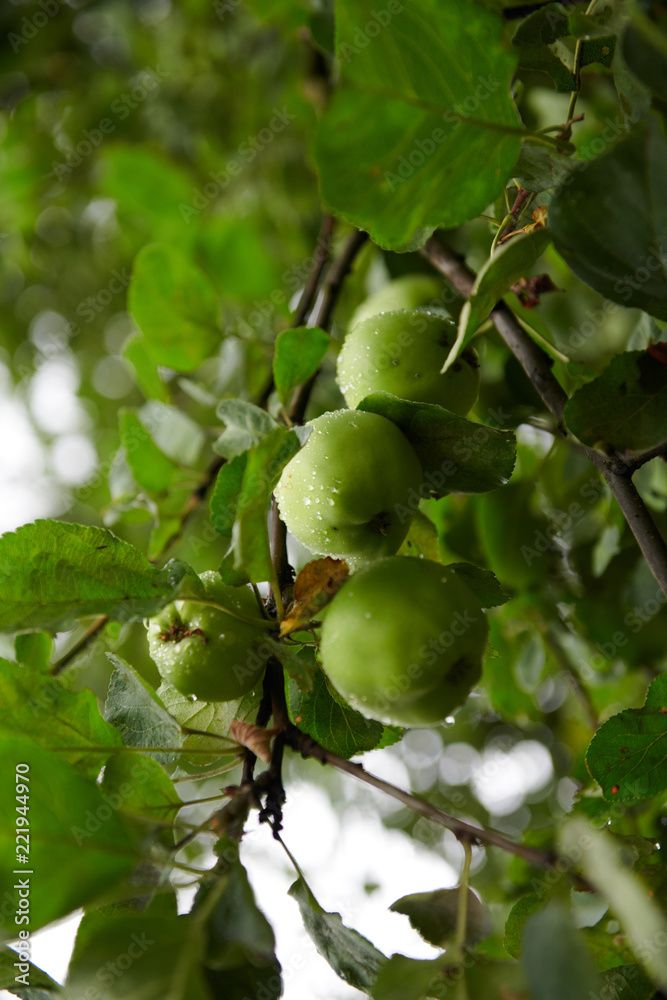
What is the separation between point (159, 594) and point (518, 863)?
0.81 metres

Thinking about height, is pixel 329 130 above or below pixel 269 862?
above

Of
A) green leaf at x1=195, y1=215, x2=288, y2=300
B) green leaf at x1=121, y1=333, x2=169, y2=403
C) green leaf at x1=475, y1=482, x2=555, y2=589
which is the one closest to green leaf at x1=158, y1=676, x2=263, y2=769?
green leaf at x1=475, y1=482, x2=555, y2=589

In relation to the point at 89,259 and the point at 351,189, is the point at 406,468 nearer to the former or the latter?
the point at 351,189

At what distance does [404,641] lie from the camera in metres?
0.55

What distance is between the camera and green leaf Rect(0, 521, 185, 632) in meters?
Answer: 0.62

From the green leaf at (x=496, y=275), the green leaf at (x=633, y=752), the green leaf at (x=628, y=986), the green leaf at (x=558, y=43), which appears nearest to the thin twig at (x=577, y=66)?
the green leaf at (x=558, y=43)

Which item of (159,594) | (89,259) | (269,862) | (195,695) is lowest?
(269,862)

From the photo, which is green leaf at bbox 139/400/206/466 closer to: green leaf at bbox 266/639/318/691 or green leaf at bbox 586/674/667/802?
green leaf at bbox 266/639/318/691

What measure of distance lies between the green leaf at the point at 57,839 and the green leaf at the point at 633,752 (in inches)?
17.1

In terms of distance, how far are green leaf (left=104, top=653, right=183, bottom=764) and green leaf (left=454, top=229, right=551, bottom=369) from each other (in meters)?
0.40

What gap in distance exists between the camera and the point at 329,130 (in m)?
0.52

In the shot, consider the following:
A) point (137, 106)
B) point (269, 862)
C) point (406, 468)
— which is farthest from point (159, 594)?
point (137, 106)

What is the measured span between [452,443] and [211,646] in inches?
11.1

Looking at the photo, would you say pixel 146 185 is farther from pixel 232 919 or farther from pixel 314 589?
pixel 232 919
